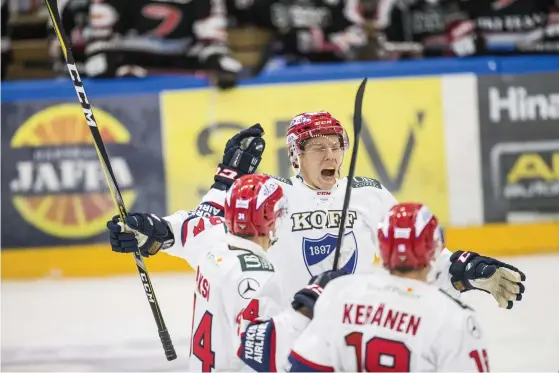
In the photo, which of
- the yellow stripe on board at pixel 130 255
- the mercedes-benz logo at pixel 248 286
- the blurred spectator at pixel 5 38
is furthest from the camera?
the blurred spectator at pixel 5 38

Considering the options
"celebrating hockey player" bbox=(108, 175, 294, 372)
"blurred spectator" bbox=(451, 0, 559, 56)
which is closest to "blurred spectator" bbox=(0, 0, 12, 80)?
"blurred spectator" bbox=(451, 0, 559, 56)

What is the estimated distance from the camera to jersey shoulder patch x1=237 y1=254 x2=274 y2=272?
3.35 metres

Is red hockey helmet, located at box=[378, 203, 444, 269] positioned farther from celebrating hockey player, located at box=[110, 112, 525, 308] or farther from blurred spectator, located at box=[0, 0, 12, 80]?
blurred spectator, located at box=[0, 0, 12, 80]

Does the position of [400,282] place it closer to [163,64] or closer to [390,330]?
[390,330]

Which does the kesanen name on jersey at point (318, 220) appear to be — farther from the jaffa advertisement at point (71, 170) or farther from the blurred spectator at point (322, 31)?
the blurred spectator at point (322, 31)

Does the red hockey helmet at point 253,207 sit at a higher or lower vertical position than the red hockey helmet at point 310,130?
lower

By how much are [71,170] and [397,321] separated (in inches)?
201

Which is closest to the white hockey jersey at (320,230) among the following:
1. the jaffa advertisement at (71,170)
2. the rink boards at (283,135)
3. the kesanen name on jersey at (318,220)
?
the kesanen name on jersey at (318,220)

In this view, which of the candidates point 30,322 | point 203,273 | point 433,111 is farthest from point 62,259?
point 203,273

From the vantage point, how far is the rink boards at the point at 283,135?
7.71m

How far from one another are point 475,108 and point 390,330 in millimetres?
5043

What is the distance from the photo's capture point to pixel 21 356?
224 inches

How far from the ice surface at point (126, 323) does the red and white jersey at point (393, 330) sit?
2.06 m

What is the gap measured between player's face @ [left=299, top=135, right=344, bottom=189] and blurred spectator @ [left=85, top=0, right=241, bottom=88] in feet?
12.3
